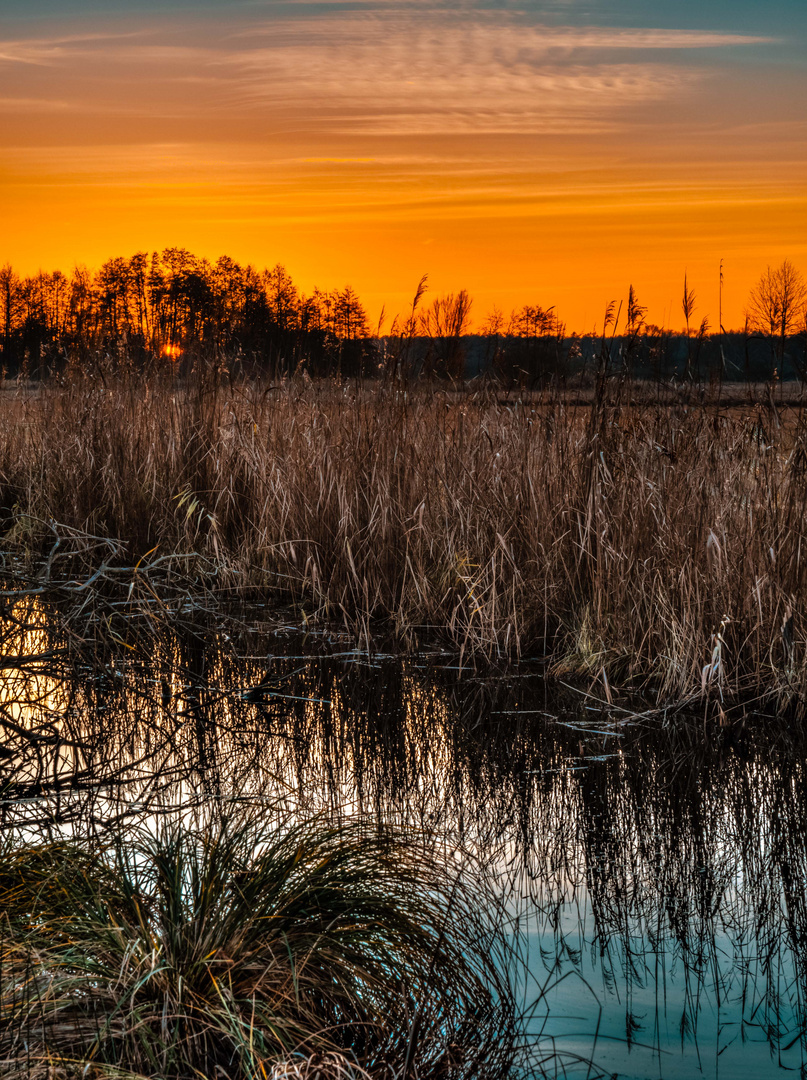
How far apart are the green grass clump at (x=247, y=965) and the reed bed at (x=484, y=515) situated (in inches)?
77.8

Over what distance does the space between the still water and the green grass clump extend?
19 centimetres

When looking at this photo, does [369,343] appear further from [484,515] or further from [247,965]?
[247,965]

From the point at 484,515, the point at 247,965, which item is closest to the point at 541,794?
the point at 247,965

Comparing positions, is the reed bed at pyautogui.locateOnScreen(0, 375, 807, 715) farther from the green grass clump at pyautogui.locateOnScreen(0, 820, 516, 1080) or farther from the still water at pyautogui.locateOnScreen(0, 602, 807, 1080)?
the green grass clump at pyautogui.locateOnScreen(0, 820, 516, 1080)

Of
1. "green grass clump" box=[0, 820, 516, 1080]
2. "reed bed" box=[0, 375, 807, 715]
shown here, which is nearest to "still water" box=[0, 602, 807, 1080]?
"green grass clump" box=[0, 820, 516, 1080]

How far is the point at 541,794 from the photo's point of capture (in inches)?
113

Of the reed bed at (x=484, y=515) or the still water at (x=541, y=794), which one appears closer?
the still water at (x=541, y=794)

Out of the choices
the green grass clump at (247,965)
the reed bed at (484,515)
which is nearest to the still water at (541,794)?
the green grass clump at (247,965)

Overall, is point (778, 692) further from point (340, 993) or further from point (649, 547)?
point (340, 993)

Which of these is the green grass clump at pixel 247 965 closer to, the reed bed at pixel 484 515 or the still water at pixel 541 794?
the still water at pixel 541 794

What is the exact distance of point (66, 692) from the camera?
3883 mm

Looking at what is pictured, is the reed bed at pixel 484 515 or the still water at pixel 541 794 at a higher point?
the reed bed at pixel 484 515

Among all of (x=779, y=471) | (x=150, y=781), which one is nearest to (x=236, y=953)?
(x=150, y=781)

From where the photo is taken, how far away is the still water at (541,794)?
1.83 meters
